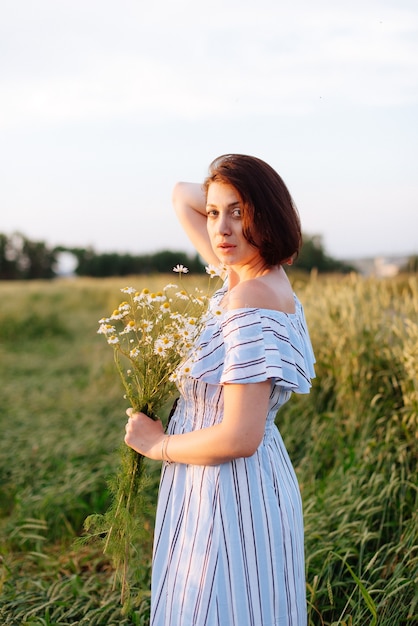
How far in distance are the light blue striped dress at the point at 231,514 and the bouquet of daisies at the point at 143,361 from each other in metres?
0.07

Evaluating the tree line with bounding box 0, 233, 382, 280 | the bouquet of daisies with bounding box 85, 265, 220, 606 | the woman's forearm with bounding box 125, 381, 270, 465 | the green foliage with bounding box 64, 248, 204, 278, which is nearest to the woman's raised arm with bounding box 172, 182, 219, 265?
the bouquet of daisies with bounding box 85, 265, 220, 606

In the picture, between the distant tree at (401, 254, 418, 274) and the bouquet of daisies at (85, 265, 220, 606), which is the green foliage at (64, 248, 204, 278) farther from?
the bouquet of daisies at (85, 265, 220, 606)

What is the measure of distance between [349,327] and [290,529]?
2.92 metres

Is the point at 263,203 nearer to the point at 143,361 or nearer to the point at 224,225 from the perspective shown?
the point at 224,225

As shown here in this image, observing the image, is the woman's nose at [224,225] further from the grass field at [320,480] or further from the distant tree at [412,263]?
the distant tree at [412,263]

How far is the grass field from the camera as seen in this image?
2.89m

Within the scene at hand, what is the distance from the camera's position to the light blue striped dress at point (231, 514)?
1756mm

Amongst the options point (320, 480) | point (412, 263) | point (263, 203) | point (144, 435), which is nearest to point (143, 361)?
point (144, 435)

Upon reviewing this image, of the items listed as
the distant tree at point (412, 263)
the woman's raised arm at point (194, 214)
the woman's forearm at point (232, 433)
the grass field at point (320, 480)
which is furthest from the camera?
the distant tree at point (412, 263)

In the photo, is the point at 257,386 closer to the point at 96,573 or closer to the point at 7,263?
the point at 96,573

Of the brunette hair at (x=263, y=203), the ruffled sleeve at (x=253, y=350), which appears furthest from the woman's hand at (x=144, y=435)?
the brunette hair at (x=263, y=203)

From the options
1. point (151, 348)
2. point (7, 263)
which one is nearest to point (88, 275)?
point (7, 263)

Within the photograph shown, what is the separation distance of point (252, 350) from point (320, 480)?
255 cm

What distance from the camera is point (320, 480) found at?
4.01 meters
